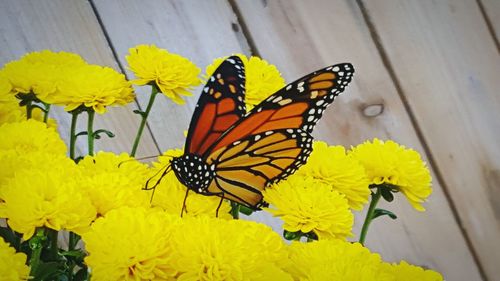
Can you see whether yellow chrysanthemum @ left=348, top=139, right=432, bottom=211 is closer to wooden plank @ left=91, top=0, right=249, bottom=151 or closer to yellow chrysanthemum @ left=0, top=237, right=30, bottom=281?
yellow chrysanthemum @ left=0, top=237, right=30, bottom=281

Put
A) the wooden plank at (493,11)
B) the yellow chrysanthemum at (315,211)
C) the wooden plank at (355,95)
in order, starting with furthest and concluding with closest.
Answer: the wooden plank at (493,11) < the wooden plank at (355,95) < the yellow chrysanthemum at (315,211)

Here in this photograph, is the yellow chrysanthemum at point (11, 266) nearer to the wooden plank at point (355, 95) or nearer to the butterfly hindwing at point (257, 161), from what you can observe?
the butterfly hindwing at point (257, 161)

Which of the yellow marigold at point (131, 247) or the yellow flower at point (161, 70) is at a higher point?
the yellow flower at point (161, 70)

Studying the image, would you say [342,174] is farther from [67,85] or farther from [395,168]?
[67,85]

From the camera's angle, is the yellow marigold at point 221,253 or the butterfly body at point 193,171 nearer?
the yellow marigold at point 221,253

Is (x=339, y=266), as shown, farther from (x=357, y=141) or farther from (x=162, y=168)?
(x=357, y=141)

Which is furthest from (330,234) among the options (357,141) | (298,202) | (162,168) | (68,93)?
(357,141)

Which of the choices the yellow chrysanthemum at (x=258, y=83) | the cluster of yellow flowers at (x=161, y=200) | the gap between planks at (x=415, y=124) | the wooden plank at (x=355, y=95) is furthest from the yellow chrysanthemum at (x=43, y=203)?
the gap between planks at (x=415, y=124)
